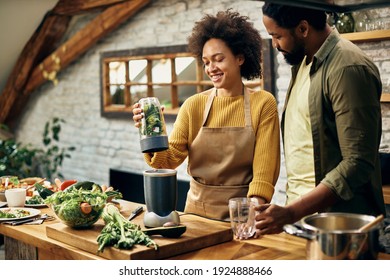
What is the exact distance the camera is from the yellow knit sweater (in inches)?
94.0

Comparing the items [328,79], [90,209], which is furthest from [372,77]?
[90,209]

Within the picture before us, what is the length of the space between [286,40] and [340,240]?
0.86 m

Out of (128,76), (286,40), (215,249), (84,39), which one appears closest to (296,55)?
(286,40)

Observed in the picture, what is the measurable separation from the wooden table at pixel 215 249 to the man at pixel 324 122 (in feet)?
0.45

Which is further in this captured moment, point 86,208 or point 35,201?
point 35,201

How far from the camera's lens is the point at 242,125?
8.20ft

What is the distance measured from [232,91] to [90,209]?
82cm

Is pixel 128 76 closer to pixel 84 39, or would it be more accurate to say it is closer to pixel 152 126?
pixel 84 39

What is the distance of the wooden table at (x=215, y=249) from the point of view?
6.15ft

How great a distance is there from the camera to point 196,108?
2570mm

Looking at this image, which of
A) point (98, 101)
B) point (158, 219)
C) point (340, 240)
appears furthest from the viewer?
point (98, 101)

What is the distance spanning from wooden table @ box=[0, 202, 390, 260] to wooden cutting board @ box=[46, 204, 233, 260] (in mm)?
17

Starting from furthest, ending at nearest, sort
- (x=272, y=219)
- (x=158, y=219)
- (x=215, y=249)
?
(x=158, y=219) < (x=215, y=249) < (x=272, y=219)
